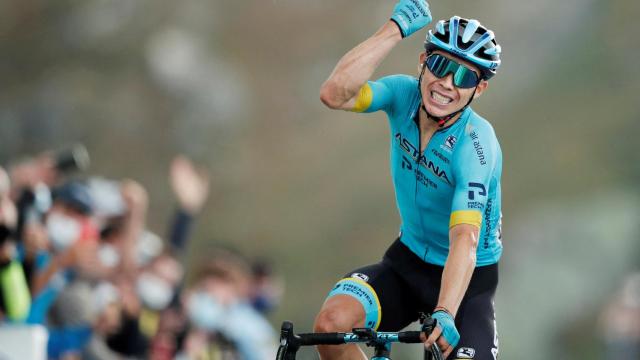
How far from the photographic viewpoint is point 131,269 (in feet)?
37.0

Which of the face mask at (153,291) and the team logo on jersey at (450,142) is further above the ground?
the team logo on jersey at (450,142)

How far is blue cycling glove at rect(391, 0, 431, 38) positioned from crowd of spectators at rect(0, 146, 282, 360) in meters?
4.13

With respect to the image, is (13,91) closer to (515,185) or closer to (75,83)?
(75,83)

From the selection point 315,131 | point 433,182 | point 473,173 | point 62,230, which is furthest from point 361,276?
point 315,131

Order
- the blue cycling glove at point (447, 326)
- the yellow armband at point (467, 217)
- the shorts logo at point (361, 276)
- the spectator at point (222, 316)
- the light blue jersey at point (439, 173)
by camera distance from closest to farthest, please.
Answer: the blue cycling glove at point (447, 326) < the yellow armband at point (467, 217) < the light blue jersey at point (439, 173) < the shorts logo at point (361, 276) < the spectator at point (222, 316)

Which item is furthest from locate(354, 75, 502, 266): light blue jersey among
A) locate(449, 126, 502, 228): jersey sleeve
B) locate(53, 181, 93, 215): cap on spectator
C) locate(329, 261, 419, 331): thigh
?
locate(53, 181, 93, 215): cap on spectator

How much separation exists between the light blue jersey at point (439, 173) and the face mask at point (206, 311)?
5704mm

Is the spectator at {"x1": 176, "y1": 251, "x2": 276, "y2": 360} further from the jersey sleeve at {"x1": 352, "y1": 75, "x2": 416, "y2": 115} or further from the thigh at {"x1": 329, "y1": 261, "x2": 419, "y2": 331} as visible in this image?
the jersey sleeve at {"x1": 352, "y1": 75, "x2": 416, "y2": 115}

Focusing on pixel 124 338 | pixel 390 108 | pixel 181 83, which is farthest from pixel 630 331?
pixel 390 108

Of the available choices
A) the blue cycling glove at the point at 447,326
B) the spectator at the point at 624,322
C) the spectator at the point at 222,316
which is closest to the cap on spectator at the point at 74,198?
the spectator at the point at 222,316

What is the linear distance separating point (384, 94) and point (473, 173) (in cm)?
78

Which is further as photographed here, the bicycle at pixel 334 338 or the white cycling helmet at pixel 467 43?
the white cycling helmet at pixel 467 43

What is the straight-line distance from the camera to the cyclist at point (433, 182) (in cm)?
636

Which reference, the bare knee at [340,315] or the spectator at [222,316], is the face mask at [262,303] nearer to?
the spectator at [222,316]
